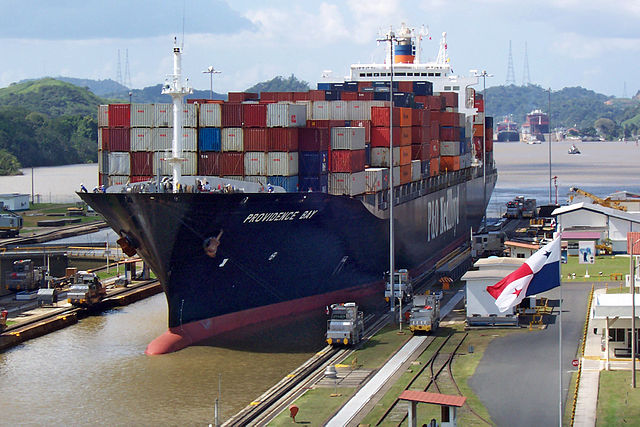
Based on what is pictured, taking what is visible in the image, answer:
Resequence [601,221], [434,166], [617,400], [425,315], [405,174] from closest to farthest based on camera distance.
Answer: [617,400]
[425,315]
[405,174]
[434,166]
[601,221]

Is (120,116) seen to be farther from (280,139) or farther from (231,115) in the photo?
(280,139)

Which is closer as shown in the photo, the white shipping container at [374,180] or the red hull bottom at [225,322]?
the red hull bottom at [225,322]

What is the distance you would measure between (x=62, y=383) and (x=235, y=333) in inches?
293

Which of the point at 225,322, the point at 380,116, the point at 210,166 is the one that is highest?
the point at 380,116

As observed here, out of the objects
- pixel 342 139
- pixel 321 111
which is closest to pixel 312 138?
pixel 342 139

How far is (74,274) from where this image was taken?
5559cm

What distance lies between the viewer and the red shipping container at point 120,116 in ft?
148

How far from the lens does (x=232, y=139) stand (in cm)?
4362

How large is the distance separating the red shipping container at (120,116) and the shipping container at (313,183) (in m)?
7.94

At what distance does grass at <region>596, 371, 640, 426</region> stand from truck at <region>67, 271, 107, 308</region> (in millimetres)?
24541

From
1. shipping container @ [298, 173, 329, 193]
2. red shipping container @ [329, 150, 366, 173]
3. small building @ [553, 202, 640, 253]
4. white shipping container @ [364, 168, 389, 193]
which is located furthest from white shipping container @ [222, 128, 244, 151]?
small building @ [553, 202, 640, 253]

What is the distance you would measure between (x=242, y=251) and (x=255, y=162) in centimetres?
528

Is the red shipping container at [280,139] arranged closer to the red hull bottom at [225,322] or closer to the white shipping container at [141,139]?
the white shipping container at [141,139]

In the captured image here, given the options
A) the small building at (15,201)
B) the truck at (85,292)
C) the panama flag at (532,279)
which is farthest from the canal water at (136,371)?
the small building at (15,201)
